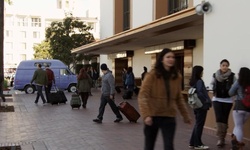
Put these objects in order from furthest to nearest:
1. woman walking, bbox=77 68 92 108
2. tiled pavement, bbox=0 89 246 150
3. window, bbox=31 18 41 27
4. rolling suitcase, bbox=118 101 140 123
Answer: window, bbox=31 18 41 27 → woman walking, bbox=77 68 92 108 → rolling suitcase, bbox=118 101 140 123 → tiled pavement, bbox=0 89 246 150

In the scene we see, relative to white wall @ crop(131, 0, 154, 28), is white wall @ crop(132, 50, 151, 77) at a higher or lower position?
lower

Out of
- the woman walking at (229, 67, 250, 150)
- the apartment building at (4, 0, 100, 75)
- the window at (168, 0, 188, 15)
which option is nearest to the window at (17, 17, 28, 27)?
the apartment building at (4, 0, 100, 75)

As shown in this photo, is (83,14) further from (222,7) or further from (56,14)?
(222,7)

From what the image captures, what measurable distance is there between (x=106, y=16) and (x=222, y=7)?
21419mm

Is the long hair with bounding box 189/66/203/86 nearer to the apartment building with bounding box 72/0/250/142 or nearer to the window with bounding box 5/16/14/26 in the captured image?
the apartment building with bounding box 72/0/250/142

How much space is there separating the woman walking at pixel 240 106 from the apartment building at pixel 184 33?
951mm

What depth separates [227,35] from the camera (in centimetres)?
905

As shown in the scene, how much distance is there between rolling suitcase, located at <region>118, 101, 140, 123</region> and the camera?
37.2 feet

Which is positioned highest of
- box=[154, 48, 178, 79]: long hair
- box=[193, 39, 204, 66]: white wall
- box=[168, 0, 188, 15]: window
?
box=[168, 0, 188, 15]: window

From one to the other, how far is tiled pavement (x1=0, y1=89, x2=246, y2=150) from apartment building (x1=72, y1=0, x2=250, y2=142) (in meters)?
1.75

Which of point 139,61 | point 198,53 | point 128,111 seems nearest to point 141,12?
point 139,61

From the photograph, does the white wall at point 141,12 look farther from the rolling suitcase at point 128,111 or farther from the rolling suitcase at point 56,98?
the rolling suitcase at point 128,111

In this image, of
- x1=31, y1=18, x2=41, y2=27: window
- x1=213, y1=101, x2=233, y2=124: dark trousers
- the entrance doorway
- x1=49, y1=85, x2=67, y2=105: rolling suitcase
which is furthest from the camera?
x1=31, y1=18, x2=41, y2=27: window

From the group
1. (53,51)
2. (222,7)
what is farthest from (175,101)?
(53,51)
